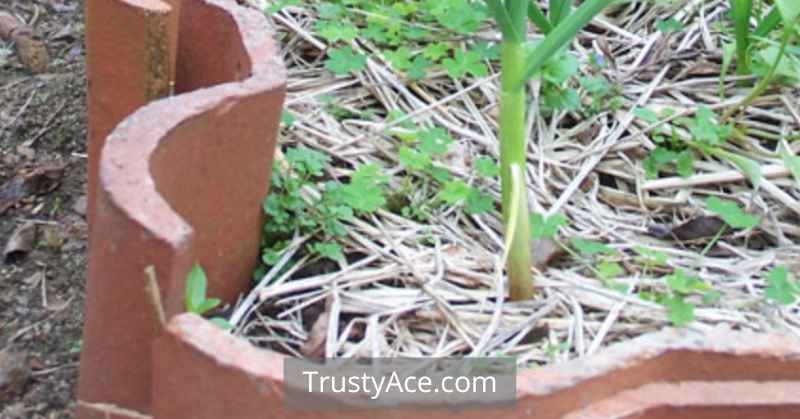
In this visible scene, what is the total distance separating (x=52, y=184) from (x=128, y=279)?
1.10 metres

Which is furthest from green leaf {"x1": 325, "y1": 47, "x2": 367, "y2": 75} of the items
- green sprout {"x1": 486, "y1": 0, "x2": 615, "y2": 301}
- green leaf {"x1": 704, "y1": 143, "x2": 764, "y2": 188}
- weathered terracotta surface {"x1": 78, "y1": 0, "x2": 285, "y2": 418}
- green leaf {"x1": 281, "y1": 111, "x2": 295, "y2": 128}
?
green leaf {"x1": 704, "y1": 143, "x2": 764, "y2": 188}

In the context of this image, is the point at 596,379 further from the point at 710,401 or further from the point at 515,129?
the point at 515,129

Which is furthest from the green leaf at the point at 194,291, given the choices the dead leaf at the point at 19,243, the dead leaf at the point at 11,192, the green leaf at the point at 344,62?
the dead leaf at the point at 11,192

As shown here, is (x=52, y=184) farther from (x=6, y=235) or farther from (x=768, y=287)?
(x=768, y=287)

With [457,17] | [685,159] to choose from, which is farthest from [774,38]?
[457,17]

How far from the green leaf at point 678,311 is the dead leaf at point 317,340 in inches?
14.0

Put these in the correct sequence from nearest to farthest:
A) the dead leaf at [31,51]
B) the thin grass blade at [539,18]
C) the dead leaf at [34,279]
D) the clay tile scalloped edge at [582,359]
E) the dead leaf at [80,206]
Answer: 1. the clay tile scalloped edge at [582,359]
2. the thin grass blade at [539,18]
3. the dead leaf at [34,279]
4. the dead leaf at [80,206]
5. the dead leaf at [31,51]

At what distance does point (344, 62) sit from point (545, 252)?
0.43 metres

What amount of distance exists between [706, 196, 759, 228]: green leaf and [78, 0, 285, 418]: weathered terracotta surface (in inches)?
20.5

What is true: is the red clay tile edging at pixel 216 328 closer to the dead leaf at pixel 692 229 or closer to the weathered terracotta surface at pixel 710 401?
the weathered terracotta surface at pixel 710 401

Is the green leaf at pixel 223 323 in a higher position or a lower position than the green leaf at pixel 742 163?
lower

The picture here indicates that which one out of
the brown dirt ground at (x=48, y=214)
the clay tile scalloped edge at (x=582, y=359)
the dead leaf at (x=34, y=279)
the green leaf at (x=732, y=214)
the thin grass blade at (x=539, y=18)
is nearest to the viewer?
the clay tile scalloped edge at (x=582, y=359)

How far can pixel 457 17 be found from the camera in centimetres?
176

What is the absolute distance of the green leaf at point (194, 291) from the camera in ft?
3.85
